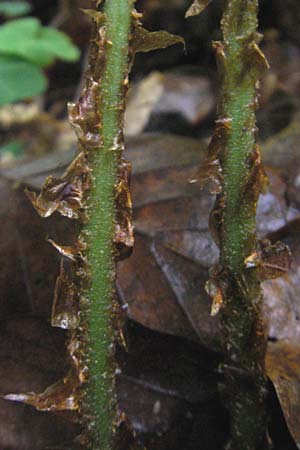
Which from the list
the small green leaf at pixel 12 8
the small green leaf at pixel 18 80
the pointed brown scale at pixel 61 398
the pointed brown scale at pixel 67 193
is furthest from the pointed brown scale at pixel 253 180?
the small green leaf at pixel 12 8

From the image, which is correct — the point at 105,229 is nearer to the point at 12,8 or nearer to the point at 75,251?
the point at 75,251

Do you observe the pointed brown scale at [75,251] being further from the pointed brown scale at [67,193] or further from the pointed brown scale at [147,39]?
the pointed brown scale at [147,39]

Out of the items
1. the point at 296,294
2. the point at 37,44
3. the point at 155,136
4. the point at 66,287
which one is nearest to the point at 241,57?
the point at 66,287

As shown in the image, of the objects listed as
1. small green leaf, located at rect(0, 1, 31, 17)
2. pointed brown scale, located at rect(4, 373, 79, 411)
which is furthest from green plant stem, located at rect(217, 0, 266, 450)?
small green leaf, located at rect(0, 1, 31, 17)

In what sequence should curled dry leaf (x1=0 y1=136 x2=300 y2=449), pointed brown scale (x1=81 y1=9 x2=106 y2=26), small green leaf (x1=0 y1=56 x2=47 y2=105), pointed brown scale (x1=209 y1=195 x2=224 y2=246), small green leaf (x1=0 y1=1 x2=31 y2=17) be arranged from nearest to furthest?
pointed brown scale (x1=81 y1=9 x2=106 y2=26)
pointed brown scale (x1=209 y1=195 x2=224 y2=246)
curled dry leaf (x1=0 y1=136 x2=300 y2=449)
small green leaf (x1=0 y1=56 x2=47 y2=105)
small green leaf (x1=0 y1=1 x2=31 y2=17)

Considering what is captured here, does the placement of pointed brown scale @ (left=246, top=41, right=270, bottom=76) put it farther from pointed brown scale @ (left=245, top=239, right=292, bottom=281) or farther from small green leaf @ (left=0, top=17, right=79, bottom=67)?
small green leaf @ (left=0, top=17, right=79, bottom=67)

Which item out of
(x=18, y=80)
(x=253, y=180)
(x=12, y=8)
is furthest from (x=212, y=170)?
(x=12, y=8)
